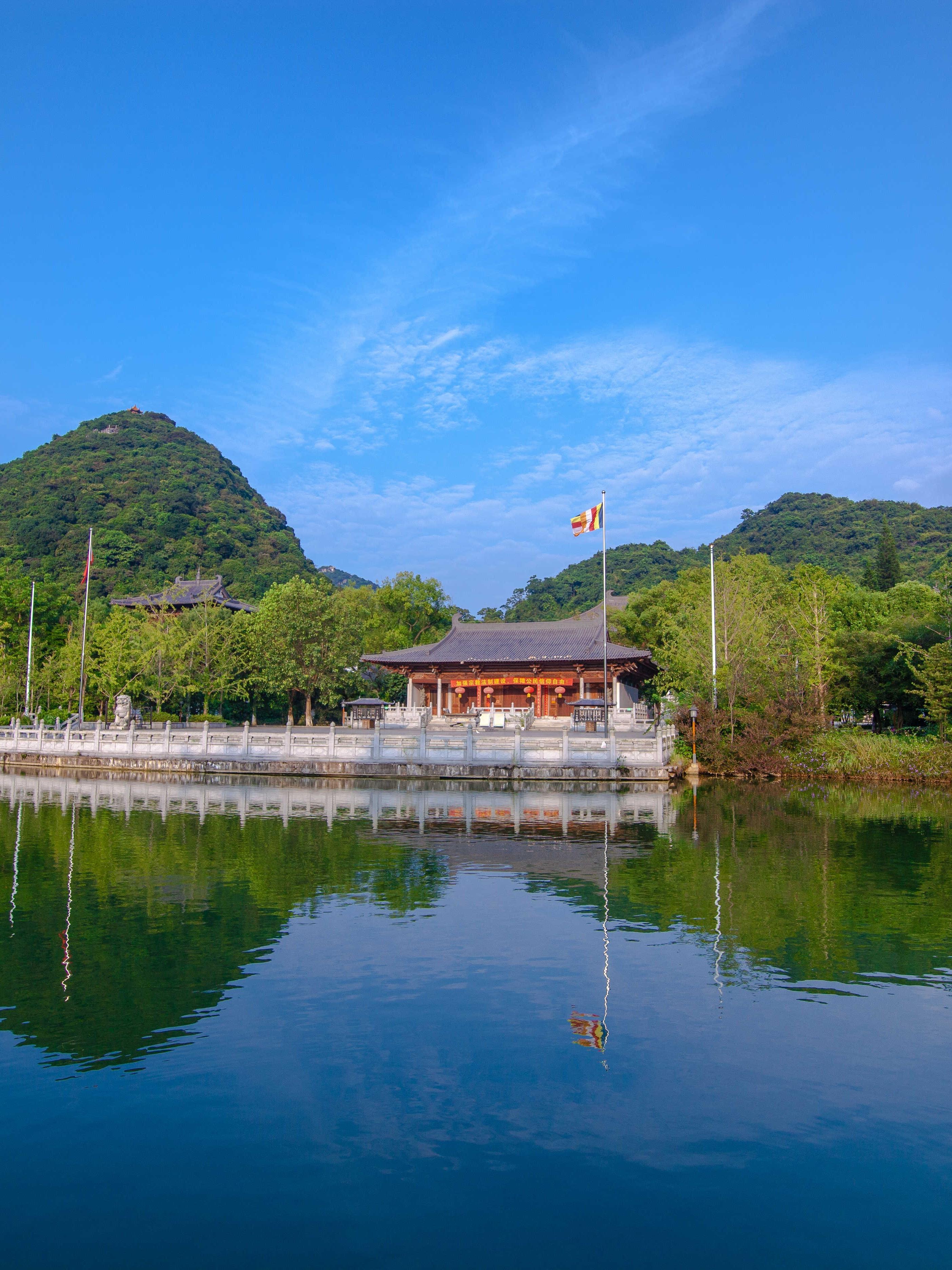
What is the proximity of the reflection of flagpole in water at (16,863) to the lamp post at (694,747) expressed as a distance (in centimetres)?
2067

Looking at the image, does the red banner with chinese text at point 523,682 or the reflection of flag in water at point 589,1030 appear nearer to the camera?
the reflection of flag in water at point 589,1030

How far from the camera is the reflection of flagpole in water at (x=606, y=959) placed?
7.25m

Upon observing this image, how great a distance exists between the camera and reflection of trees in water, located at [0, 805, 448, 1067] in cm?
770

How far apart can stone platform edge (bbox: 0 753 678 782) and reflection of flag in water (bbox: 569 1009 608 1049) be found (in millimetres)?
19911

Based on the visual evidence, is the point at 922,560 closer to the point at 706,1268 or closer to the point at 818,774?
the point at 818,774

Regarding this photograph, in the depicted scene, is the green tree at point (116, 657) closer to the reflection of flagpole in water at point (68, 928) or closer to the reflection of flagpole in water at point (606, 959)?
the reflection of flagpole in water at point (68, 928)

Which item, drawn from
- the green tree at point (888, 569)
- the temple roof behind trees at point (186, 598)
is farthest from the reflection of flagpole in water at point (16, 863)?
the green tree at point (888, 569)

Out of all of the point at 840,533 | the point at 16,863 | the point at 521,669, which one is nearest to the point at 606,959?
the point at 16,863


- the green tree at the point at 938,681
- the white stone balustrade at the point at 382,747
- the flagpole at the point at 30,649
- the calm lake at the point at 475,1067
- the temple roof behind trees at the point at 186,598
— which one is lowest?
the calm lake at the point at 475,1067

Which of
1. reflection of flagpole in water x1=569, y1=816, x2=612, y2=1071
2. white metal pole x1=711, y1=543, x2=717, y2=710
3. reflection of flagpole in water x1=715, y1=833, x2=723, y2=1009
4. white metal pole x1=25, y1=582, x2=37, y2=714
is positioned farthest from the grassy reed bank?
white metal pole x1=25, y1=582, x2=37, y2=714

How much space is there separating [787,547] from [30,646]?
7059cm

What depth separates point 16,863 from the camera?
14547 millimetres

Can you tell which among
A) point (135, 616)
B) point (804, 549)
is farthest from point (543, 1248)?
point (804, 549)

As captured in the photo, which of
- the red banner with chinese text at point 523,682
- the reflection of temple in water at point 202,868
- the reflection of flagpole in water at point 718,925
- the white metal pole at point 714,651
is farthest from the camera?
the red banner with chinese text at point 523,682
